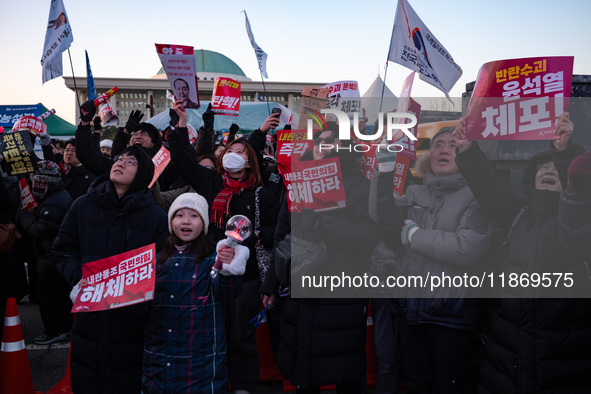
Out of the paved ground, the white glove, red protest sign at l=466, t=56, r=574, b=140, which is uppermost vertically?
red protest sign at l=466, t=56, r=574, b=140

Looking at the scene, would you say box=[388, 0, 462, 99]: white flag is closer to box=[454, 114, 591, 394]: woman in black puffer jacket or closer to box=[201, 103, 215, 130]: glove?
box=[454, 114, 591, 394]: woman in black puffer jacket

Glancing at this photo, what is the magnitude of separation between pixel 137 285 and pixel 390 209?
1554 mm

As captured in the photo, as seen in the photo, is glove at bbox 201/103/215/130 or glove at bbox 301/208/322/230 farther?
glove at bbox 201/103/215/130

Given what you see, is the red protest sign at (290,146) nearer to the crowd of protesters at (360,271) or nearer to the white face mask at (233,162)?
the crowd of protesters at (360,271)

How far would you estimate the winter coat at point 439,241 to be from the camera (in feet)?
8.20

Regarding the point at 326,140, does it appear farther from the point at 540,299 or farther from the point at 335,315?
the point at 540,299

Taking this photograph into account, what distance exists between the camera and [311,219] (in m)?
2.65

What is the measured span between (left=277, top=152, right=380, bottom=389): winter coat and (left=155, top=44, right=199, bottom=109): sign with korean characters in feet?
7.45

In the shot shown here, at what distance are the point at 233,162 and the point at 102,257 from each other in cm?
122

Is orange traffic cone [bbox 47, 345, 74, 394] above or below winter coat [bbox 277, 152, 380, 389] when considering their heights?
below

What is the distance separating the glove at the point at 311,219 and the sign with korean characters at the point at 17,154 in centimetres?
296

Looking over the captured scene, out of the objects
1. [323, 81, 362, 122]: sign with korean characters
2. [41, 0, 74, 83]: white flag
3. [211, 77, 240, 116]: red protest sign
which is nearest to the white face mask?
[323, 81, 362, 122]: sign with korean characters

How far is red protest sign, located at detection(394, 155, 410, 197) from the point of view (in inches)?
122

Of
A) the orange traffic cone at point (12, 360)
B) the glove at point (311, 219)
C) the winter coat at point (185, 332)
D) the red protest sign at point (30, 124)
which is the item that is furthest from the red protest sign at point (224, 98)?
the winter coat at point (185, 332)
